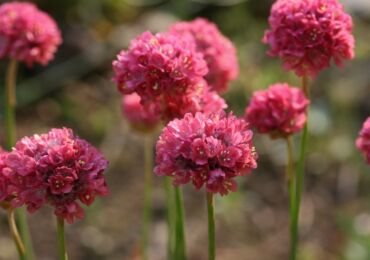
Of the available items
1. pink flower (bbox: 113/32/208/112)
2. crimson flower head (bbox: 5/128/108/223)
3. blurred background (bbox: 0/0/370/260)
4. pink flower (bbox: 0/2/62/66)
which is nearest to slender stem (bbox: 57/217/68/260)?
crimson flower head (bbox: 5/128/108/223)

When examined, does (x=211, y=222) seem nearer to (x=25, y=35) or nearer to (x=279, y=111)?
(x=279, y=111)

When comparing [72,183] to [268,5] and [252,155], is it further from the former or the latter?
[268,5]

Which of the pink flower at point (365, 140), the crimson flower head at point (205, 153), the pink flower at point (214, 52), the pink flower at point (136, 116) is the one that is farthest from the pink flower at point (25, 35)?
the pink flower at point (365, 140)

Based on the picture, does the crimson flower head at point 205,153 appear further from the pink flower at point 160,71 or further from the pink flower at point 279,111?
the pink flower at point 279,111

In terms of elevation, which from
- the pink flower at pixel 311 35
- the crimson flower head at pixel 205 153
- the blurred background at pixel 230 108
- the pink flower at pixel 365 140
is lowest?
the blurred background at pixel 230 108

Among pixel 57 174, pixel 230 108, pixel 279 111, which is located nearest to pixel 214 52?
pixel 279 111
